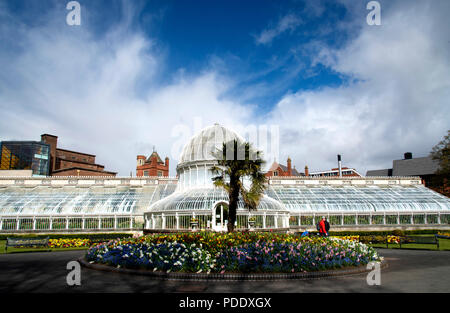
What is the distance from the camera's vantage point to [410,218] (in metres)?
36.8

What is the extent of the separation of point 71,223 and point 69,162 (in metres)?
63.3

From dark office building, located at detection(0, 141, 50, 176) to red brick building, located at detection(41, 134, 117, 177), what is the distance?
217 cm

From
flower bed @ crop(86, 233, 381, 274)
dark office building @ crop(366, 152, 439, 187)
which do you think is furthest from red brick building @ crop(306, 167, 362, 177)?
flower bed @ crop(86, 233, 381, 274)

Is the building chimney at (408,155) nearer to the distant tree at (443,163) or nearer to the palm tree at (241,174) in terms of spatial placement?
the distant tree at (443,163)

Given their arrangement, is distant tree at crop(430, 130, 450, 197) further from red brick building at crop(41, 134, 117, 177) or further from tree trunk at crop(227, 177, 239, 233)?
red brick building at crop(41, 134, 117, 177)

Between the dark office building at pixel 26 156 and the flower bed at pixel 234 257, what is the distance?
74.7 meters

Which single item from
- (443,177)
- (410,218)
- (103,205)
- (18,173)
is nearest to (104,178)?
(103,205)

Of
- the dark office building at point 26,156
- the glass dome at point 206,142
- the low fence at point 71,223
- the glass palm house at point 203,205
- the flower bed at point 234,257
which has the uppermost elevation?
the dark office building at point 26,156

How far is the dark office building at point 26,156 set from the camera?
2950 inches

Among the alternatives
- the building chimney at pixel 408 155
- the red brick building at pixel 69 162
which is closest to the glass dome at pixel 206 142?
Answer: the red brick building at pixel 69 162

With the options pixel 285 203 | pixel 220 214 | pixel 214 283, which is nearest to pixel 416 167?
pixel 285 203

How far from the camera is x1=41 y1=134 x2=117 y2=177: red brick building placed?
7756 cm

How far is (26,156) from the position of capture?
75.1 m
